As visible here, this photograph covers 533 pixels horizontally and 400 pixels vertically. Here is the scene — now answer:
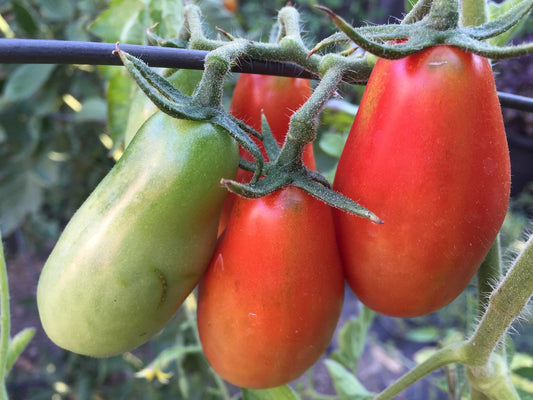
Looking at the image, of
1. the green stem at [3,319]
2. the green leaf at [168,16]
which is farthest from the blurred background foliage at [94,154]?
the green stem at [3,319]

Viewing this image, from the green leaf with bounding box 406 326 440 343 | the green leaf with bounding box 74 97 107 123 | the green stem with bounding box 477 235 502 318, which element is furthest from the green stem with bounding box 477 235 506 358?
the green leaf with bounding box 406 326 440 343

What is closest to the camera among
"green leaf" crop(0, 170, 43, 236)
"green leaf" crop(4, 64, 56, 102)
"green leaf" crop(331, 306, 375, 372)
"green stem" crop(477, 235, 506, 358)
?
"green stem" crop(477, 235, 506, 358)

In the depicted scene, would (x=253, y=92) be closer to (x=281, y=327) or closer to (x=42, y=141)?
(x=281, y=327)

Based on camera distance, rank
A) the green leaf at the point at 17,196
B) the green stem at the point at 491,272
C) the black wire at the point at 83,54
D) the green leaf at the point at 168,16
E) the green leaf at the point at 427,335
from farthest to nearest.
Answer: the green leaf at the point at 427,335
the green leaf at the point at 17,196
the green leaf at the point at 168,16
the green stem at the point at 491,272
the black wire at the point at 83,54

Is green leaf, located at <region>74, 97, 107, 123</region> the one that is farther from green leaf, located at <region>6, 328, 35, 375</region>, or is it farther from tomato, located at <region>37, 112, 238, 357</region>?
tomato, located at <region>37, 112, 238, 357</region>

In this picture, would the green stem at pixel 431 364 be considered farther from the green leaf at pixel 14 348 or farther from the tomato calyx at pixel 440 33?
the green leaf at pixel 14 348

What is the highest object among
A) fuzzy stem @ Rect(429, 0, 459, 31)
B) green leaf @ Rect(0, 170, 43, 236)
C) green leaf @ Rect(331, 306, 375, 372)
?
fuzzy stem @ Rect(429, 0, 459, 31)
